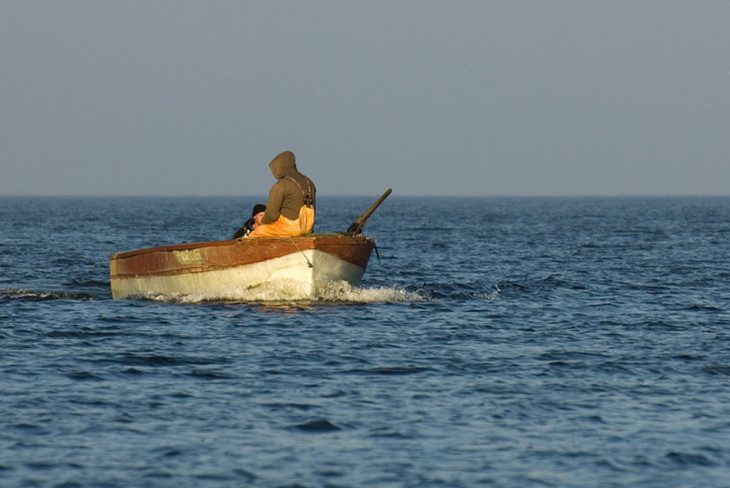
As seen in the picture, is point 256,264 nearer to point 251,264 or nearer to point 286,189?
point 251,264

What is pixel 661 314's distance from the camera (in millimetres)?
22125

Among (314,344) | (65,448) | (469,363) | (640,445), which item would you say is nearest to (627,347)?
(469,363)

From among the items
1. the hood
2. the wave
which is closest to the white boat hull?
the hood

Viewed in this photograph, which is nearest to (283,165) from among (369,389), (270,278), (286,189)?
(286,189)

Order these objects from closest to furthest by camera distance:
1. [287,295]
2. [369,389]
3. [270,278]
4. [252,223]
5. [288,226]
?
1. [369,389]
2. [288,226]
3. [270,278]
4. [287,295]
5. [252,223]

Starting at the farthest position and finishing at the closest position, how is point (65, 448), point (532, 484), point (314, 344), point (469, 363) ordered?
1. point (314, 344)
2. point (469, 363)
3. point (65, 448)
4. point (532, 484)

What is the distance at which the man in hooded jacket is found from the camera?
21078 millimetres

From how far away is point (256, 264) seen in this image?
21.5m

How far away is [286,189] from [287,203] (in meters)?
0.31

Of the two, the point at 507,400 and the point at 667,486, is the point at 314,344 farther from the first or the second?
the point at 667,486

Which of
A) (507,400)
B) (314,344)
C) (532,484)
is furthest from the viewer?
(314,344)

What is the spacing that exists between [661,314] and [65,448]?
13832 millimetres

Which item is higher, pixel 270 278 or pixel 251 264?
pixel 251 264

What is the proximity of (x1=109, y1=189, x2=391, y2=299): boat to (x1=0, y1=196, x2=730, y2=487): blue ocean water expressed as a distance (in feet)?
1.26
